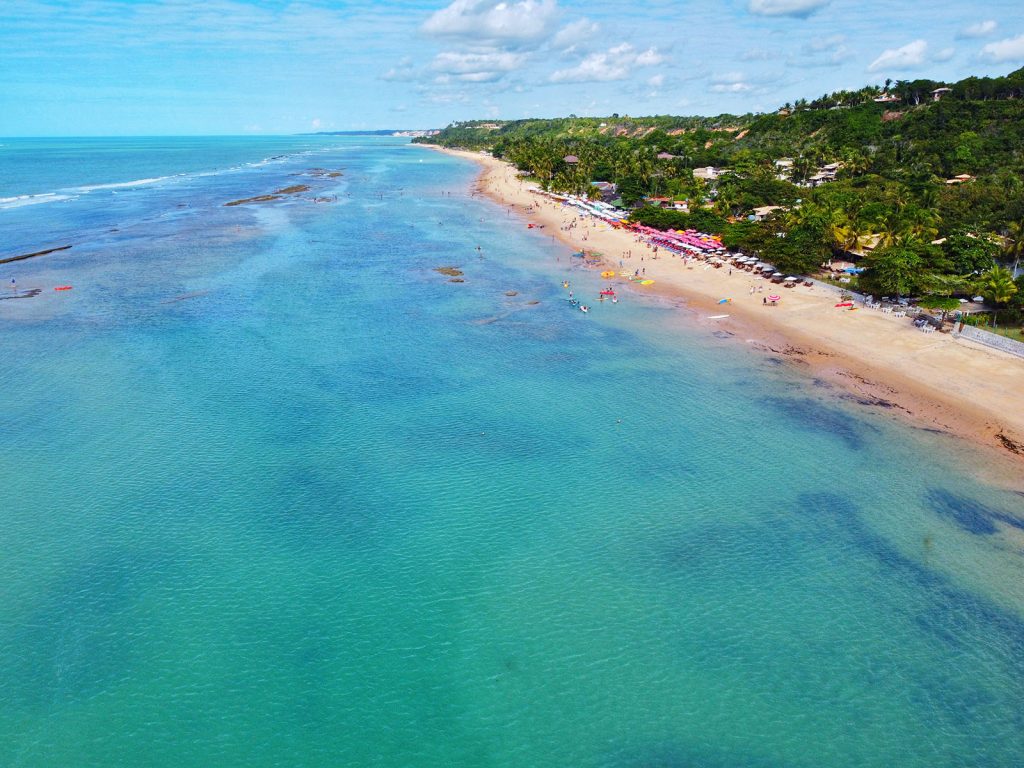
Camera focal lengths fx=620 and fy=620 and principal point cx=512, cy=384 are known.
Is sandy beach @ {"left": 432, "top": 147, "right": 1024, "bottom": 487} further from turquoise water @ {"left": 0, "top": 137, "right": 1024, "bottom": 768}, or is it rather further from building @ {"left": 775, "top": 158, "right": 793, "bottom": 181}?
building @ {"left": 775, "top": 158, "right": 793, "bottom": 181}

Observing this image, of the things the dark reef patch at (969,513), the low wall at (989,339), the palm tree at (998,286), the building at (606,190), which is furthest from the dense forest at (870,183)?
the dark reef patch at (969,513)

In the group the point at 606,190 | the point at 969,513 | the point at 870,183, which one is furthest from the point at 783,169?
the point at 969,513

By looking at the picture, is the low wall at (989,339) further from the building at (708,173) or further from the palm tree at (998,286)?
the building at (708,173)

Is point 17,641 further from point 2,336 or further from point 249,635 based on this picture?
point 2,336

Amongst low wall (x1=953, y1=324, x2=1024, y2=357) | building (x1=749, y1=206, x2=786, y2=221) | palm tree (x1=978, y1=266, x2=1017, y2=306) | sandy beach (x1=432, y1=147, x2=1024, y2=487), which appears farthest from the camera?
building (x1=749, y1=206, x2=786, y2=221)

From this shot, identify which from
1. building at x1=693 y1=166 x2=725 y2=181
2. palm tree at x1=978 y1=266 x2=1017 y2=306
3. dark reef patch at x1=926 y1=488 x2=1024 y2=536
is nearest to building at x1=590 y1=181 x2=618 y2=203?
building at x1=693 y1=166 x2=725 y2=181

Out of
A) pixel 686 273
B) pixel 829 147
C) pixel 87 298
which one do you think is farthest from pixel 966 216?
pixel 87 298
